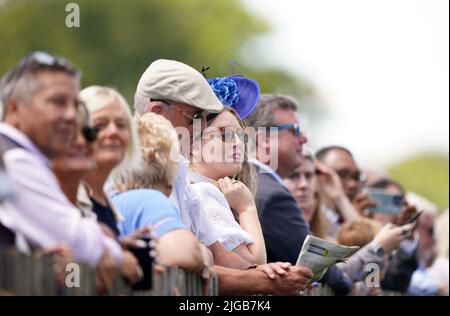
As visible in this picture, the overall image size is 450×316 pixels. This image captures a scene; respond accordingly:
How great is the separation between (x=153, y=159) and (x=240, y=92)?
1.71 metres

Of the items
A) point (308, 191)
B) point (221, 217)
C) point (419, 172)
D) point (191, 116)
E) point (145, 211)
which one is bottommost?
point (419, 172)

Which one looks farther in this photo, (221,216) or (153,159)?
(221,216)

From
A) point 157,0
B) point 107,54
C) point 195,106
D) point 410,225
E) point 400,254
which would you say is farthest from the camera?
point 157,0

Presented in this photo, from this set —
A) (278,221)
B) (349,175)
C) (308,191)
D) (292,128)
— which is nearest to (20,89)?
(278,221)

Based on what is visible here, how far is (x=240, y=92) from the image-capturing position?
8117mm

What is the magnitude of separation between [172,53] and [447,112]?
30.1ft

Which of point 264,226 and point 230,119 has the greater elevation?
point 230,119

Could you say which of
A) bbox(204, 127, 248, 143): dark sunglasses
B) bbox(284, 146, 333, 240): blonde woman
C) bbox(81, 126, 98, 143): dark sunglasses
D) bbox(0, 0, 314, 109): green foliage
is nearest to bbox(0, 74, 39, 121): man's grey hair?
bbox(81, 126, 98, 143): dark sunglasses

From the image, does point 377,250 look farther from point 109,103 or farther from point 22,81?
point 22,81

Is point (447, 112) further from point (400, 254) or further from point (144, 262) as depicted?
point (144, 262)

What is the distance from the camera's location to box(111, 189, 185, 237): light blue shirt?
20.6 feet

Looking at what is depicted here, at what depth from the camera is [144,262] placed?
617 cm

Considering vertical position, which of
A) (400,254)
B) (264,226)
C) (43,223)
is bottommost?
(400,254)

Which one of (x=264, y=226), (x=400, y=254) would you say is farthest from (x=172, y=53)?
(x=264, y=226)
